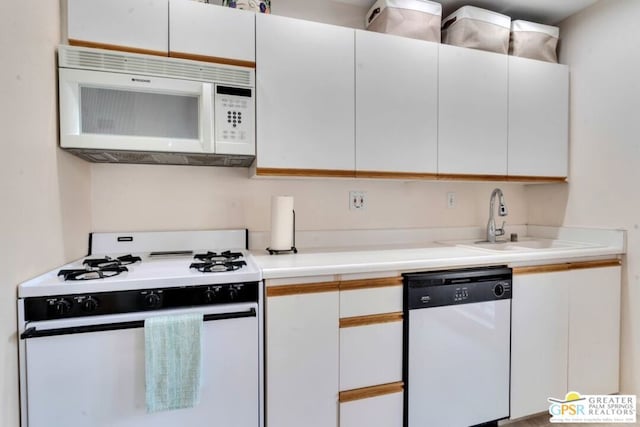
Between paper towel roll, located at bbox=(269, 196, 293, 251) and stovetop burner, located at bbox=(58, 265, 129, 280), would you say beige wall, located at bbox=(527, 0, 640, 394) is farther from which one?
stovetop burner, located at bbox=(58, 265, 129, 280)

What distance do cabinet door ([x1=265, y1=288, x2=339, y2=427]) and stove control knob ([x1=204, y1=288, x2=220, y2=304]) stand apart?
21cm

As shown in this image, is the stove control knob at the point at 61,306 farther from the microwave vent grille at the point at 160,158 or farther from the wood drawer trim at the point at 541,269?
the wood drawer trim at the point at 541,269

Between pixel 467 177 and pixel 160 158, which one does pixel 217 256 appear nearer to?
pixel 160 158

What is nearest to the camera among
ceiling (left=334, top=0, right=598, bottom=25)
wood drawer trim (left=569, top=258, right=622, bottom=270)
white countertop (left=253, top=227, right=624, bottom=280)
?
white countertop (left=253, top=227, right=624, bottom=280)

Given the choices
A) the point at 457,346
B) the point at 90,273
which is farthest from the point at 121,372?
the point at 457,346

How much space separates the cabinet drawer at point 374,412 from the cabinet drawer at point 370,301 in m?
0.39

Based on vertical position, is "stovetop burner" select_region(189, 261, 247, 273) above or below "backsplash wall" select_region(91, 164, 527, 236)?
below

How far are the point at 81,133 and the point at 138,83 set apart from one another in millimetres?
307

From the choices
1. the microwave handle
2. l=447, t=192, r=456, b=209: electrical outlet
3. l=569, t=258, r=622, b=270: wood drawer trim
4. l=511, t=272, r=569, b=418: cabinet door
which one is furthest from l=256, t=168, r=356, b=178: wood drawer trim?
l=569, t=258, r=622, b=270: wood drawer trim

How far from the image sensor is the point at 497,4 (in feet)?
6.92

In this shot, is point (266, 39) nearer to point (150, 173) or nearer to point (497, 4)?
point (150, 173)

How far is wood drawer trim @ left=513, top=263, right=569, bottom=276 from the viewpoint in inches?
68.4

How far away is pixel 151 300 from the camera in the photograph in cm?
120

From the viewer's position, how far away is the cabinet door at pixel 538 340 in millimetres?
1735
